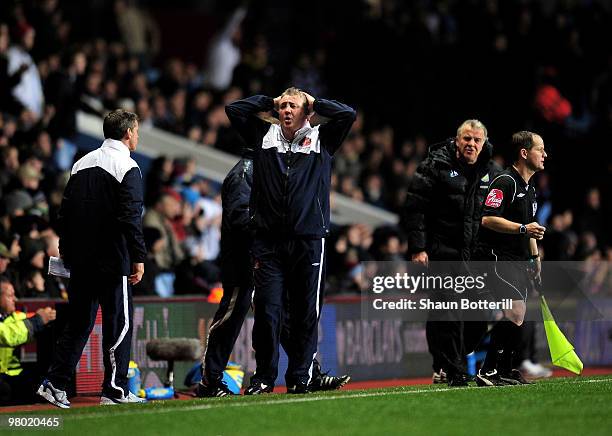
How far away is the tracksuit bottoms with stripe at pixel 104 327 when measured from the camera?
10.3 meters

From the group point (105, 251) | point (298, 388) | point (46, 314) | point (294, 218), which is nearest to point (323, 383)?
point (298, 388)

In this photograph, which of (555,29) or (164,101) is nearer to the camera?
(164,101)

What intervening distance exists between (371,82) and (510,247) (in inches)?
441

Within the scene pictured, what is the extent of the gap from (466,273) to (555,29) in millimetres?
A: 11359

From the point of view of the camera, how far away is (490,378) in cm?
1098

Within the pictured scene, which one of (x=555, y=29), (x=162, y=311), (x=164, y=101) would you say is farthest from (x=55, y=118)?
(x=555, y=29)

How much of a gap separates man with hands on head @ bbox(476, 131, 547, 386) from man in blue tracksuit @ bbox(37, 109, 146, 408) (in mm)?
2855

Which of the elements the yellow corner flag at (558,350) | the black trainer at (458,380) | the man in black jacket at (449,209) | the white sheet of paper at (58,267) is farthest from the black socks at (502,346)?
the white sheet of paper at (58,267)

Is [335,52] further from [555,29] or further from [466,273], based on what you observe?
[466,273]

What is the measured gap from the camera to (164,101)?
1972 cm

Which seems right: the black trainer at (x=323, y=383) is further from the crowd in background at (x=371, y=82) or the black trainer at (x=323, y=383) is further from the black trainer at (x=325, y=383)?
the crowd in background at (x=371, y=82)

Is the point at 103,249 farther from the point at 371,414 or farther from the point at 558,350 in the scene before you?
the point at 558,350

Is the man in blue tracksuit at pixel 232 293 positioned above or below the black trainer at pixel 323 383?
above

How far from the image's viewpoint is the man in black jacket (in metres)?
11.3
